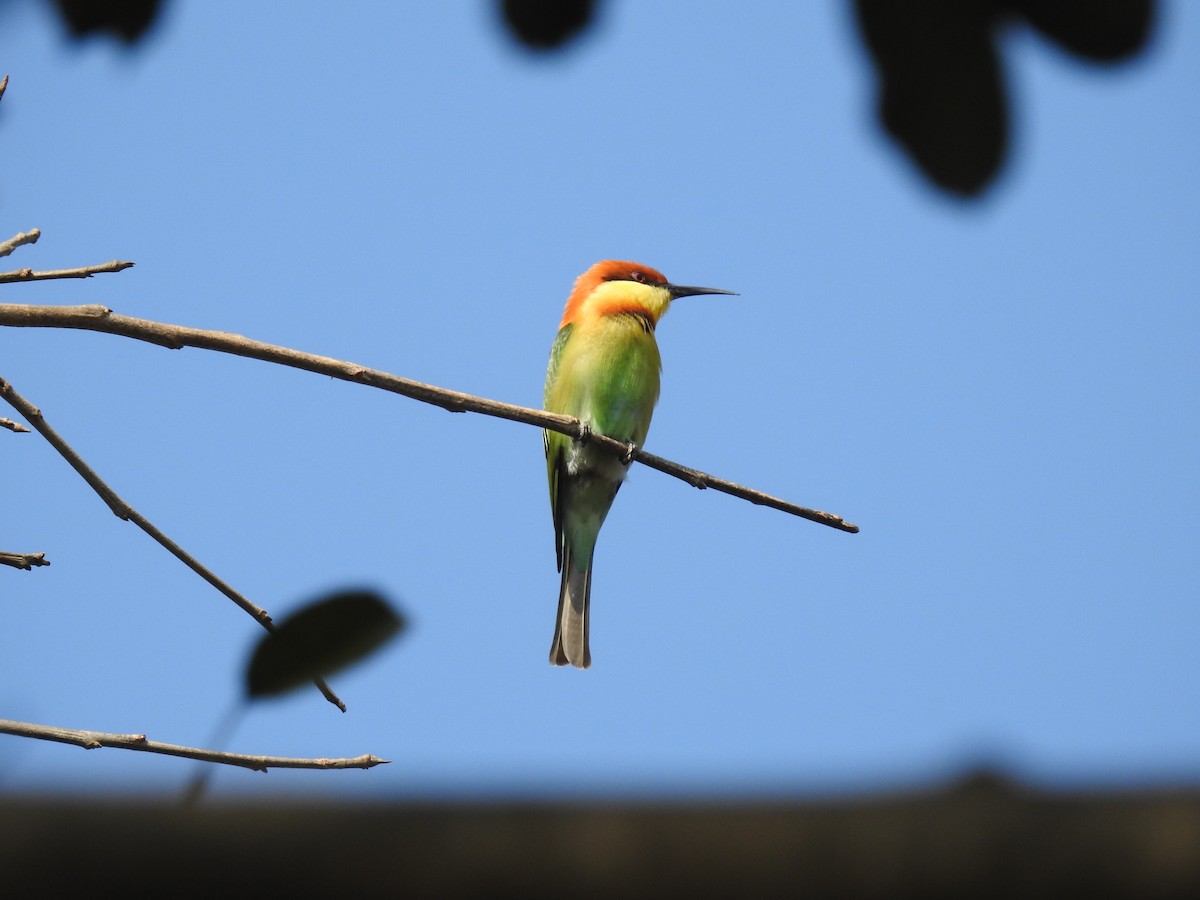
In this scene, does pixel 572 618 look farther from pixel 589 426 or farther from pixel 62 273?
pixel 62 273

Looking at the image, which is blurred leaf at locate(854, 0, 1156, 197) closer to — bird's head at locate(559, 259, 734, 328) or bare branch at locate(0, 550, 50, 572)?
bare branch at locate(0, 550, 50, 572)

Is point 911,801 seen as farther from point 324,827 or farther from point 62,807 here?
point 62,807

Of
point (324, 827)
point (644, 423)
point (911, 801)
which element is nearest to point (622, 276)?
point (644, 423)

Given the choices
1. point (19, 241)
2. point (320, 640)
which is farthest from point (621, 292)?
point (320, 640)

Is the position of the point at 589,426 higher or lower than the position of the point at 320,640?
higher

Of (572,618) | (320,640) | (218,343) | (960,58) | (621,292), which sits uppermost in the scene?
(621,292)

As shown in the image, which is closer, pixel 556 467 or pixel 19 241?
pixel 19 241

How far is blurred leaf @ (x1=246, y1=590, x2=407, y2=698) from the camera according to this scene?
0.77 m

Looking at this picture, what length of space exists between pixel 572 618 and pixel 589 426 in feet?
2.34

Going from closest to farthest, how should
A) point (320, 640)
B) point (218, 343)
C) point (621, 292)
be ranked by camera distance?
point (320, 640) → point (218, 343) → point (621, 292)

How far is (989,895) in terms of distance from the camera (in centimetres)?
90

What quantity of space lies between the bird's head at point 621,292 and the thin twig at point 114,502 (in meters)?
3.00

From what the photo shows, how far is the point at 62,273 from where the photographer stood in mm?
1603

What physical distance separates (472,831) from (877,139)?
58 centimetres
